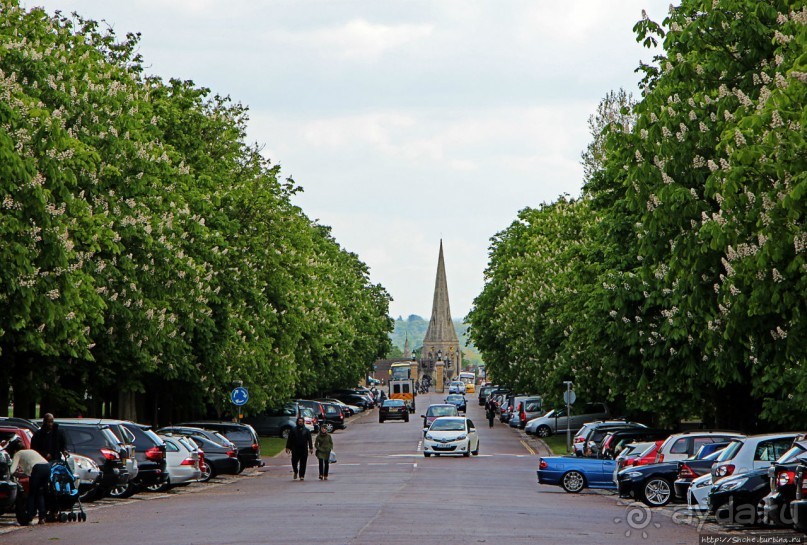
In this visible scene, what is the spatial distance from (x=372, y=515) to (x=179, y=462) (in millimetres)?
11384

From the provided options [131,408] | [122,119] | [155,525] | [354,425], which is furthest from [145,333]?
[354,425]

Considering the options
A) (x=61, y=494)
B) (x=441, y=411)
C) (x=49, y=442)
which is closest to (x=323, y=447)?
(x=49, y=442)

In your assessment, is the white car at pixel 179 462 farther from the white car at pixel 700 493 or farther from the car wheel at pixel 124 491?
the white car at pixel 700 493

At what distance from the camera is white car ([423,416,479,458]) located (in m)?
49.0

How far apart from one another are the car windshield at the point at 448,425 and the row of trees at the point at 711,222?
7.72m

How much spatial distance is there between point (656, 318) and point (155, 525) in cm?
1839

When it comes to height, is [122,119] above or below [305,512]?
above

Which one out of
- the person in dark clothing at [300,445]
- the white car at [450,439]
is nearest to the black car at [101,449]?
the person in dark clothing at [300,445]

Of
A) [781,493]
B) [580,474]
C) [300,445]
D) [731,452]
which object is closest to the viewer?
[781,493]

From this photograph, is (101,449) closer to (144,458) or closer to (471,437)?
Answer: (144,458)

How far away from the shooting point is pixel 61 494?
21.2m

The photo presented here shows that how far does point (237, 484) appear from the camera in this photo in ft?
115

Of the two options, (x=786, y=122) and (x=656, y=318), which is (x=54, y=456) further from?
(x=656, y=318)

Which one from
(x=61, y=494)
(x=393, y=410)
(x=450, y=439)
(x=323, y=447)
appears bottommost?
(x=61, y=494)
